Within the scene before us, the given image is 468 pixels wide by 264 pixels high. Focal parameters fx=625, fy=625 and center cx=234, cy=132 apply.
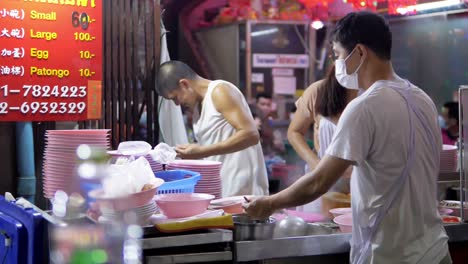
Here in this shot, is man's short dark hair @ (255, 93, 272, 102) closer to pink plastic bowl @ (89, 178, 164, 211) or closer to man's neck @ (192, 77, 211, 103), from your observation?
man's neck @ (192, 77, 211, 103)

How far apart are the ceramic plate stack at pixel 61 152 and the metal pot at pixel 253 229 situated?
717 mm

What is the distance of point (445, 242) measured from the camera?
92.0 inches

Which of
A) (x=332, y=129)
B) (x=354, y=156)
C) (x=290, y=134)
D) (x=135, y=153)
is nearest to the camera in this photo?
(x=354, y=156)

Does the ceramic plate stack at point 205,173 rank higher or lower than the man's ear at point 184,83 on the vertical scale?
lower

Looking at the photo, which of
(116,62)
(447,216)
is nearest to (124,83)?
(116,62)

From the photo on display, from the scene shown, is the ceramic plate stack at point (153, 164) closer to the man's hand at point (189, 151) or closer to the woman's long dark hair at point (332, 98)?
the man's hand at point (189, 151)

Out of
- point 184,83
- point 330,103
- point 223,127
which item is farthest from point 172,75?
point 330,103

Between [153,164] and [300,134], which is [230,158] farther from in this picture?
[153,164]

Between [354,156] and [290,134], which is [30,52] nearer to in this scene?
[290,134]

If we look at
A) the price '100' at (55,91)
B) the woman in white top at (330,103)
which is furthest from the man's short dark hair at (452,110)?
the price '100' at (55,91)

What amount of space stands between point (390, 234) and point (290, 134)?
1935mm

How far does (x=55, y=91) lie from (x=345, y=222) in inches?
89.8

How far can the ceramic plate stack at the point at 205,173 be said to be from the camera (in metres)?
3.07

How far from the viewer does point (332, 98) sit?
12.4 ft
